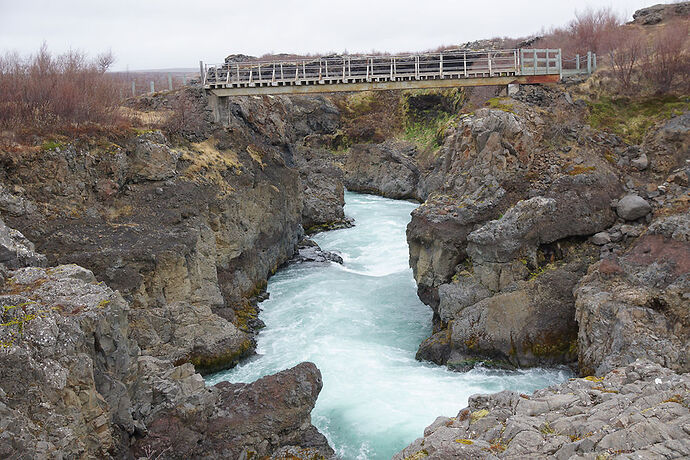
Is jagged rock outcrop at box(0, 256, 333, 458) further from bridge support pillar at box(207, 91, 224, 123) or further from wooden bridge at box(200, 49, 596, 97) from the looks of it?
wooden bridge at box(200, 49, 596, 97)

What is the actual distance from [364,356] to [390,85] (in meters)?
16.9

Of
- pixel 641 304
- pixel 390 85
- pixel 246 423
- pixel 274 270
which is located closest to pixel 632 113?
pixel 641 304

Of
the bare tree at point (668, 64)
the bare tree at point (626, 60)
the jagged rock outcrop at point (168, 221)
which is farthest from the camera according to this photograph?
the bare tree at point (626, 60)

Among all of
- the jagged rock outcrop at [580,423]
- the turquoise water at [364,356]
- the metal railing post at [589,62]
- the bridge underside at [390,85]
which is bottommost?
the turquoise water at [364,356]

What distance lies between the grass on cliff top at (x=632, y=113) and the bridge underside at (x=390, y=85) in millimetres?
3687

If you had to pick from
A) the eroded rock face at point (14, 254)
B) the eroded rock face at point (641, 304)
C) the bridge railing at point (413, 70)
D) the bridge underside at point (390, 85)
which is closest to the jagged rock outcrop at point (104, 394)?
the eroded rock face at point (14, 254)

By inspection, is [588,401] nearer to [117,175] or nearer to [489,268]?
[489,268]

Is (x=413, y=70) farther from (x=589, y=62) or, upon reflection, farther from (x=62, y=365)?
(x=62, y=365)

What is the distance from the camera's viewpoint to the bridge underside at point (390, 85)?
3064cm

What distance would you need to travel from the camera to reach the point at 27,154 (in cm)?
2116

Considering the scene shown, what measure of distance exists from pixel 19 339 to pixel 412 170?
49322mm

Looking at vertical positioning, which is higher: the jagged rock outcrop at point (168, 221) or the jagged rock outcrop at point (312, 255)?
the jagged rock outcrop at point (168, 221)

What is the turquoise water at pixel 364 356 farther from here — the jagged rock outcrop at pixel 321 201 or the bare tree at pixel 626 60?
the bare tree at pixel 626 60

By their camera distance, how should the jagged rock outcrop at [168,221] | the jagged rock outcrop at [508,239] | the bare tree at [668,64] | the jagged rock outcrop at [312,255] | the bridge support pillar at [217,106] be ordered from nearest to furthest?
the jagged rock outcrop at [168,221]
the jagged rock outcrop at [508,239]
the bare tree at [668,64]
the bridge support pillar at [217,106]
the jagged rock outcrop at [312,255]
